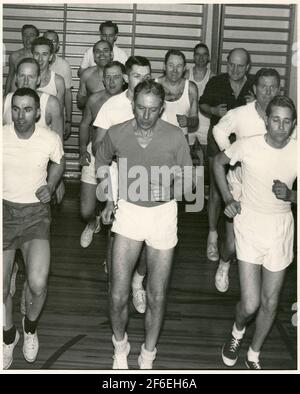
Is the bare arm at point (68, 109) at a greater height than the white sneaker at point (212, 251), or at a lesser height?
greater

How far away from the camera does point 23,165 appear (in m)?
4.45

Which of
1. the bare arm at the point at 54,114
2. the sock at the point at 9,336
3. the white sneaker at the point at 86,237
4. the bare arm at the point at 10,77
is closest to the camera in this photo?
the sock at the point at 9,336

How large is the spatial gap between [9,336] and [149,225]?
1170 millimetres

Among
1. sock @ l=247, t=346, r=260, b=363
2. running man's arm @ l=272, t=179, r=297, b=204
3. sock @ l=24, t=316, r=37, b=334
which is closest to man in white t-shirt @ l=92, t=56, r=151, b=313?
sock @ l=24, t=316, r=37, b=334

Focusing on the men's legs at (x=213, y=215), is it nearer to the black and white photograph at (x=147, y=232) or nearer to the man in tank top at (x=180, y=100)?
the black and white photograph at (x=147, y=232)

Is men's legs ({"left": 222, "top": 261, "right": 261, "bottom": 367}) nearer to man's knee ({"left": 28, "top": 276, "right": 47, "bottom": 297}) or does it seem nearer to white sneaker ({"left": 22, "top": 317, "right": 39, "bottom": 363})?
man's knee ({"left": 28, "top": 276, "right": 47, "bottom": 297})

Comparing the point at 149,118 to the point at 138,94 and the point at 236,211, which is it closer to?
the point at 138,94

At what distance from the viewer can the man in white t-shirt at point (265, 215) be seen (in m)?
4.27

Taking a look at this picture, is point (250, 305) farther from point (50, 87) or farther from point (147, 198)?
point (50, 87)

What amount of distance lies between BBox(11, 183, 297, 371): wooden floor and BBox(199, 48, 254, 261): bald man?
41 cm

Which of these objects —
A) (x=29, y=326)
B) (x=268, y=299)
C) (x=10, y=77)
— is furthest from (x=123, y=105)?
(x=10, y=77)

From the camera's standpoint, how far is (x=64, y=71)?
26.0 feet

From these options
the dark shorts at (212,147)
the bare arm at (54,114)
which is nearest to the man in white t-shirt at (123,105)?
the bare arm at (54,114)

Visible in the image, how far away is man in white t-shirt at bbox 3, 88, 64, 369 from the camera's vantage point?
4.38 meters
